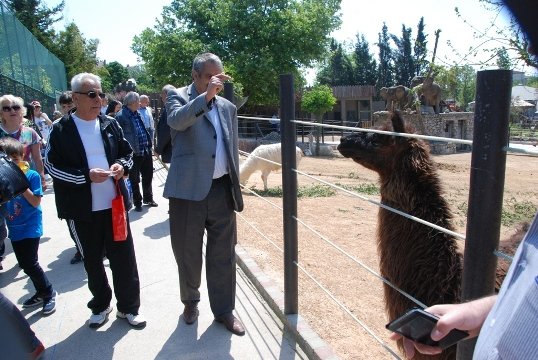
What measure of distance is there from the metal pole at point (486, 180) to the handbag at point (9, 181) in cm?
223

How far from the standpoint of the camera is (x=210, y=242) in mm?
3285

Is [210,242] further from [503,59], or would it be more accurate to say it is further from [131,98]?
[503,59]

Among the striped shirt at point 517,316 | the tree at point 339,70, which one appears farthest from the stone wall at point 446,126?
the tree at point 339,70

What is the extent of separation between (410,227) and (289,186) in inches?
38.5

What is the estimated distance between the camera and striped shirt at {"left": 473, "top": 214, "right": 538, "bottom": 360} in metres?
0.89

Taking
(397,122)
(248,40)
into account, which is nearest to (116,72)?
(248,40)

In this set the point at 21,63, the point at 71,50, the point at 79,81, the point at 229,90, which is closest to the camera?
the point at 79,81

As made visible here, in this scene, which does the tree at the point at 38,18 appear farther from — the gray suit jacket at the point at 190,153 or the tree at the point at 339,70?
the gray suit jacket at the point at 190,153

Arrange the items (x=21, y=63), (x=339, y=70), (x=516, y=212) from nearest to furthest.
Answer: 1. (x=516, y=212)
2. (x=21, y=63)
3. (x=339, y=70)

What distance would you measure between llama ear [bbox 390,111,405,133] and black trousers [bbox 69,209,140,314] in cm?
203

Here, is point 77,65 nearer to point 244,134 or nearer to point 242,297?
point 244,134

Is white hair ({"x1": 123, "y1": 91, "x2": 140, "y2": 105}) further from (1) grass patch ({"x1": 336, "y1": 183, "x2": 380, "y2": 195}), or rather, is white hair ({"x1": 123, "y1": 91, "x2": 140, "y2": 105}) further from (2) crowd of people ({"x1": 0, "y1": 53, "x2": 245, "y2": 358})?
(1) grass patch ({"x1": 336, "y1": 183, "x2": 380, "y2": 195})

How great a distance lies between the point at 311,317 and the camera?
3607 mm

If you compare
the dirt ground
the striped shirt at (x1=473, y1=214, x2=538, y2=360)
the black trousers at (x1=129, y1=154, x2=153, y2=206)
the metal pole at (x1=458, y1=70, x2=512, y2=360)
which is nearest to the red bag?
the dirt ground
